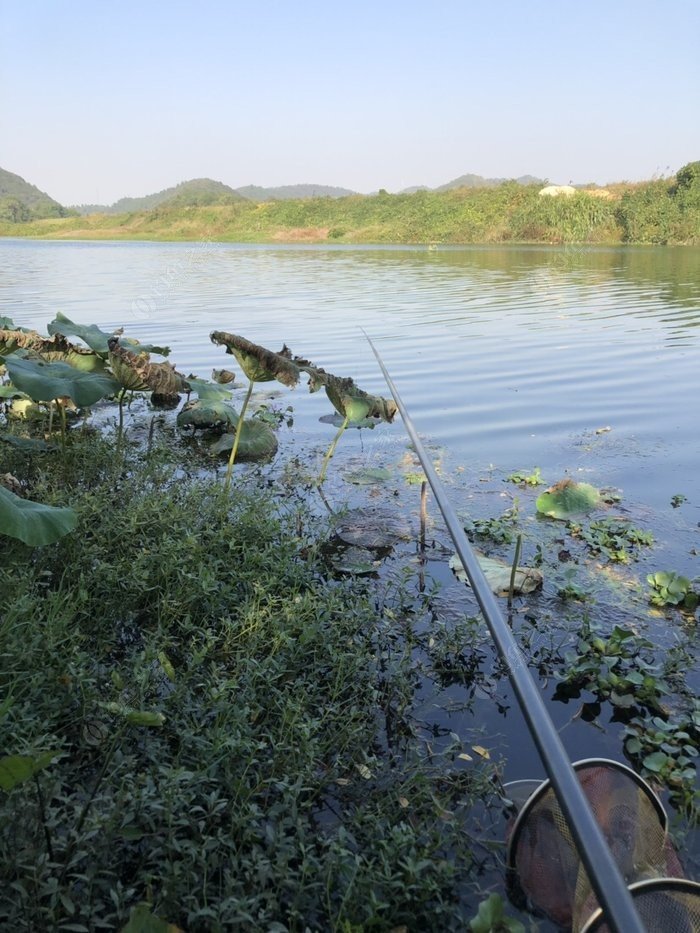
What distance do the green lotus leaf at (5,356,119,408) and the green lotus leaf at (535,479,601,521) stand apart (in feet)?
9.28

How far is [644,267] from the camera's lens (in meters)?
25.2

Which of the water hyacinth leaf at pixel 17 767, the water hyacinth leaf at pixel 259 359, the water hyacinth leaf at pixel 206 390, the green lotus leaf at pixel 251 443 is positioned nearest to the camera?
the water hyacinth leaf at pixel 17 767

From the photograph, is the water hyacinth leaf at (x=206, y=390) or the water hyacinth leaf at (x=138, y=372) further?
the water hyacinth leaf at (x=206, y=390)

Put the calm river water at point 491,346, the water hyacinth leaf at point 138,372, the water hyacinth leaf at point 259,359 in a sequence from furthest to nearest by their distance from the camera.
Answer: the calm river water at point 491,346 < the water hyacinth leaf at point 138,372 < the water hyacinth leaf at point 259,359

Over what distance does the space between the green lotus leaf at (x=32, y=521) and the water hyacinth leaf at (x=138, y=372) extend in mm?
1857

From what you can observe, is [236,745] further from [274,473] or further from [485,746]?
[274,473]

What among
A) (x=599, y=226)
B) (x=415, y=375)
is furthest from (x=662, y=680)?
(x=599, y=226)

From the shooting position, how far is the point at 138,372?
4.52 metres

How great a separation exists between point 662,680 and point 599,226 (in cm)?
4567

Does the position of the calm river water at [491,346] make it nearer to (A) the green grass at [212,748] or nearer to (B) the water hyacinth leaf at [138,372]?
(A) the green grass at [212,748]

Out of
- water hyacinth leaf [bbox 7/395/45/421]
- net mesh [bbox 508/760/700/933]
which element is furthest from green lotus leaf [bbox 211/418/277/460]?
net mesh [bbox 508/760/700/933]

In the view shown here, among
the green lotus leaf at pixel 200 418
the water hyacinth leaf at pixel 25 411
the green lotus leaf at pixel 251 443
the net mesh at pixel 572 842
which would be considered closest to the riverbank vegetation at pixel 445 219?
the green lotus leaf at pixel 200 418

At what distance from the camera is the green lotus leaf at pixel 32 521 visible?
249 centimetres

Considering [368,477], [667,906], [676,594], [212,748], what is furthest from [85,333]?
[667,906]
